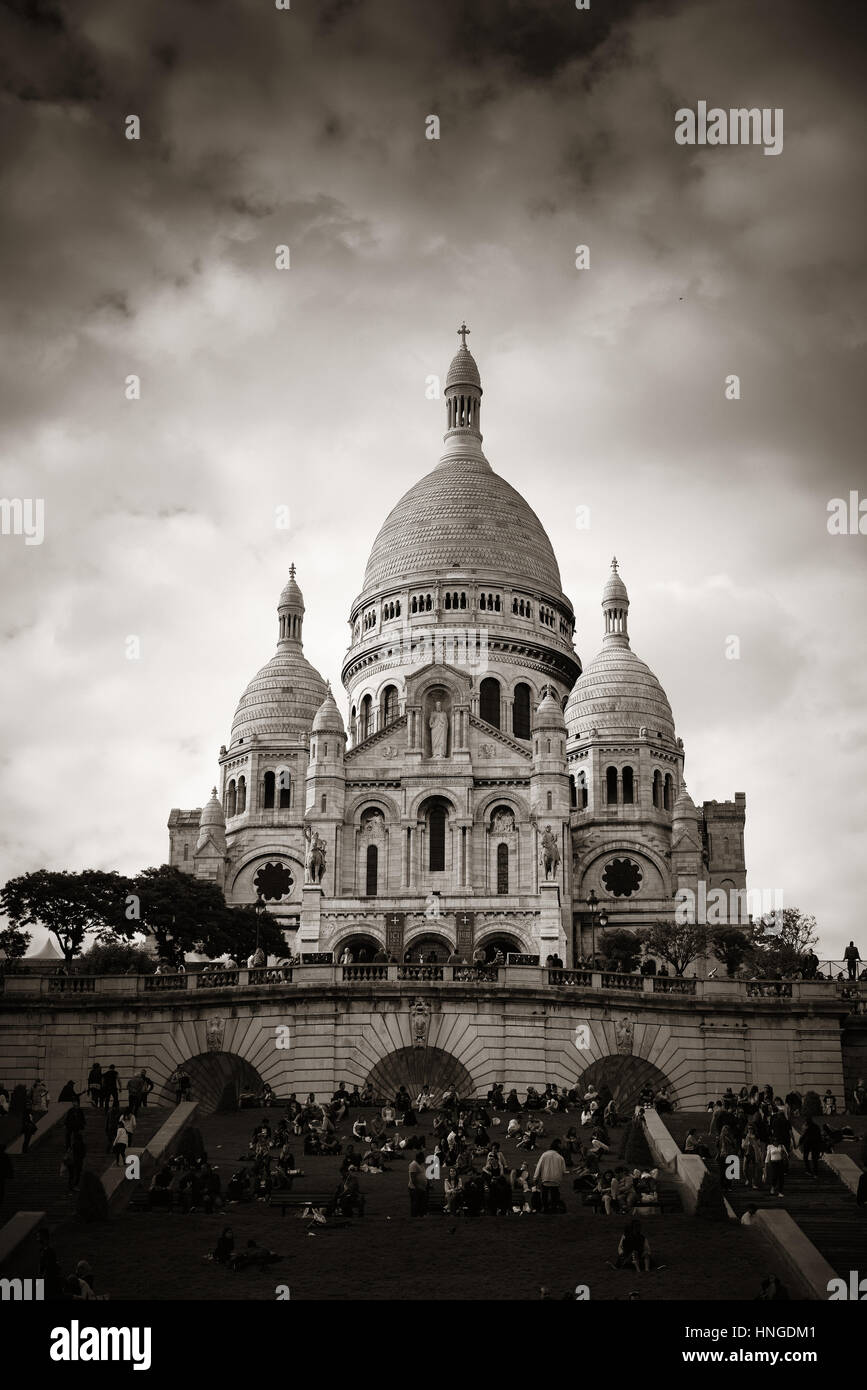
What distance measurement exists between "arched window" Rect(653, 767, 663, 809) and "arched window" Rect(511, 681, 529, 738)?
24.0ft

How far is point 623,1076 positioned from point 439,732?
1898 inches

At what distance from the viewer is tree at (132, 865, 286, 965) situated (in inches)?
2928

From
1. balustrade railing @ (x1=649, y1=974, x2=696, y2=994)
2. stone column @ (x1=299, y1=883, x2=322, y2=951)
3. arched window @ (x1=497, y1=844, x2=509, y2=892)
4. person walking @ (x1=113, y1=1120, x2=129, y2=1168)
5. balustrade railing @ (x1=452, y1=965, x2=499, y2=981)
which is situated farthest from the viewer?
arched window @ (x1=497, y1=844, x2=509, y2=892)

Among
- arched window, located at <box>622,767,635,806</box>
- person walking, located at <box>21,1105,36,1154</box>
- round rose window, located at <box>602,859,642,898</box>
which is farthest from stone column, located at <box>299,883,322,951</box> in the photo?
person walking, located at <box>21,1105,36,1154</box>

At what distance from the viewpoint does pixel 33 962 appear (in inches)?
2350

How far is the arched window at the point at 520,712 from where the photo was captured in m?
106

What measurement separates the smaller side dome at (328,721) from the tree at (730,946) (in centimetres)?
2146

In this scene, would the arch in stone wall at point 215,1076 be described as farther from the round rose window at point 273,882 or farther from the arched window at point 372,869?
the round rose window at point 273,882

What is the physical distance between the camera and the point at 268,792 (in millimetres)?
104312

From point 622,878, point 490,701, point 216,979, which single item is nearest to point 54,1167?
point 216,979

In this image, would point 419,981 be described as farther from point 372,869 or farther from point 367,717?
point 367,717

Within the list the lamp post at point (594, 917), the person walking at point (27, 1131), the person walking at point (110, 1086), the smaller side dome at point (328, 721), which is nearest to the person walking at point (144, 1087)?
the person walking at point (110, 1086)

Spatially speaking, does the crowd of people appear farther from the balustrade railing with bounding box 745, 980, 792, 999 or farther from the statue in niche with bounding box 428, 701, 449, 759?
the statue in niche with bounding box 428, 701, 449, 759
